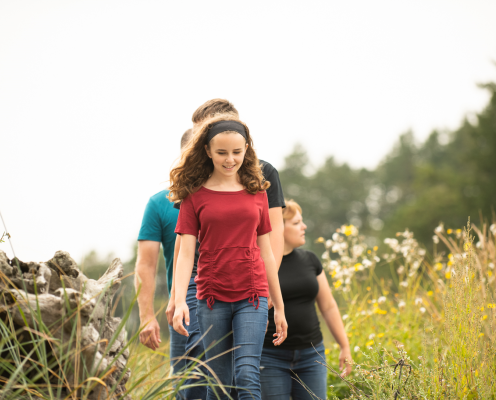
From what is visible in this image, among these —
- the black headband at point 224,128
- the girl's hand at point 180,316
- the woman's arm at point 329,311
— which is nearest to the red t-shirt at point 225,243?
the girl's hand at point 180,316

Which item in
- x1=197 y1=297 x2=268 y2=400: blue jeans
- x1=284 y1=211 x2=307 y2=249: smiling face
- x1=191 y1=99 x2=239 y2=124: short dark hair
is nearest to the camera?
x1=197 y1=297 x2=268 y2=400: blue jeans

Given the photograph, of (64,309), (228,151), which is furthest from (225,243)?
(64,309)

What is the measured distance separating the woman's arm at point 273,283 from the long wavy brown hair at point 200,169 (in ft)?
0.99

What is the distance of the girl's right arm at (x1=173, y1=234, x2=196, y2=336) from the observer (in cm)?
234

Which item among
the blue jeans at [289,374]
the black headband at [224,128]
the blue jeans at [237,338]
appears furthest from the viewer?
the blue jeans at [289,374]

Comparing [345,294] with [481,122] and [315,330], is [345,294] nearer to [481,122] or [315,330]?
[315,330]

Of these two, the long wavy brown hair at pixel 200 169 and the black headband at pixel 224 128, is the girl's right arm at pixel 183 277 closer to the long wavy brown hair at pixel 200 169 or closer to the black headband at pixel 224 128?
the long wavy brown hair at pixel 200 169

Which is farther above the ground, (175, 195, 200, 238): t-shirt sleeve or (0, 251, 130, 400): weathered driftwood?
(175, 195, 200, 238): t-shirt sleeve

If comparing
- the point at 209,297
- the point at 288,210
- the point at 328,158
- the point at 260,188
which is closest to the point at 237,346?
the point at 209,297

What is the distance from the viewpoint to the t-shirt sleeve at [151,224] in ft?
10.8

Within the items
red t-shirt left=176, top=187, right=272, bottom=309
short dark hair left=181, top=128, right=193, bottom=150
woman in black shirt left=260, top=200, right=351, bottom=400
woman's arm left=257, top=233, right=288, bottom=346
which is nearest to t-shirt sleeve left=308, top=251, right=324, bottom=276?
woman in black shirt left=260, top=200, right=351, bottom=400

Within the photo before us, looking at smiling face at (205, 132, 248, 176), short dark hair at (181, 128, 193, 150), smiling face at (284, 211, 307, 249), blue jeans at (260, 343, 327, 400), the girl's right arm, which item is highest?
short dark hair at (181, 128, 193, 150)

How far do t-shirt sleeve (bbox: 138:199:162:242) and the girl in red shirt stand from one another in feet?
2.20

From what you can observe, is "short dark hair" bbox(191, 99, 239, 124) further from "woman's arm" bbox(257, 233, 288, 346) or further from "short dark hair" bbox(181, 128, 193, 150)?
"woman's arm" bbox(257, 233, 288, 346)
